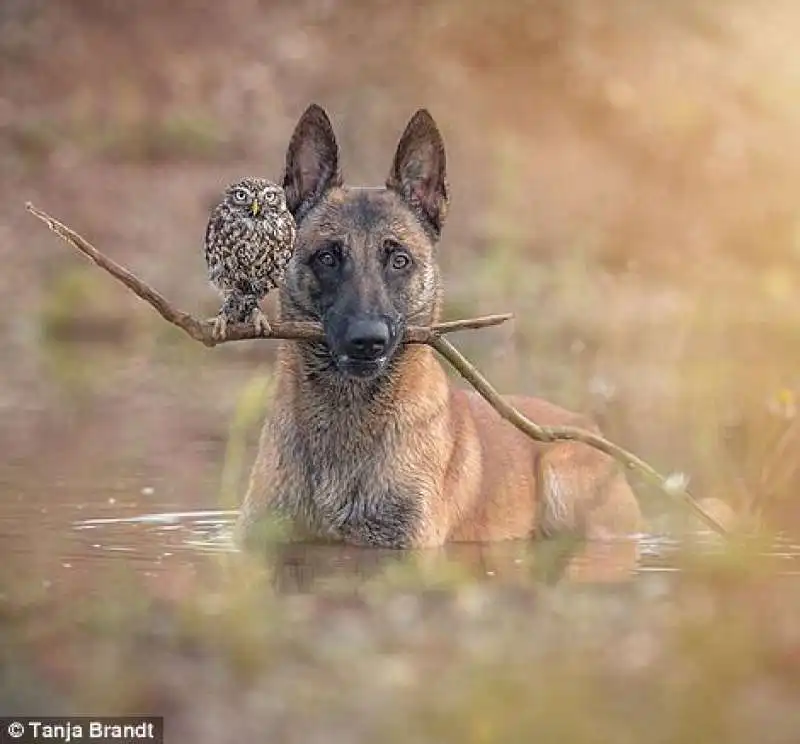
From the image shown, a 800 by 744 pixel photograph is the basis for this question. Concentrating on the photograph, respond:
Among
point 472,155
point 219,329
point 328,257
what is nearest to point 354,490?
point 328,257

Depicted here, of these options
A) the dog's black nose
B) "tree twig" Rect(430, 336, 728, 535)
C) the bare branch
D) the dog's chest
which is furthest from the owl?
the dog's chest

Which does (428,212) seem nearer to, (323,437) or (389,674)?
(323,437)

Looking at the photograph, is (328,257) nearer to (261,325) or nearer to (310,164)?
(310,164)

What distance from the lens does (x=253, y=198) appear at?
6129 mm

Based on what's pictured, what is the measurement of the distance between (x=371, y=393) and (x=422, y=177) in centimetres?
78

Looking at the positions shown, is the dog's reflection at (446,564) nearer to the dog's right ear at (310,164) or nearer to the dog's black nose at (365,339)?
the dog's black nose at (365,339)

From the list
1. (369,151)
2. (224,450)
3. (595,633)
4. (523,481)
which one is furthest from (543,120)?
(595,633)

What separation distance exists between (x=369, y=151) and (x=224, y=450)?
7173 mm

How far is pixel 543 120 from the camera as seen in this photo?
54.9 ft

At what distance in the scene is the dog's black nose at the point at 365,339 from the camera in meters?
6.26

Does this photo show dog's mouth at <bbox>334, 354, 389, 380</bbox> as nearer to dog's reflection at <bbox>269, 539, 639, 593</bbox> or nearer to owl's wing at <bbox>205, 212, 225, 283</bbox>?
owl's wing at <bbox>205, 212, 225, 283</bbox>

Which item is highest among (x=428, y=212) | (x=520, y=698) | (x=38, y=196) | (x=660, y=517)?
(x=38, y=196)

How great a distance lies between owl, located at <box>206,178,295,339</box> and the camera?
610 centimetres

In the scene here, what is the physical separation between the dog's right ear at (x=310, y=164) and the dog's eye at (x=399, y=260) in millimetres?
368
